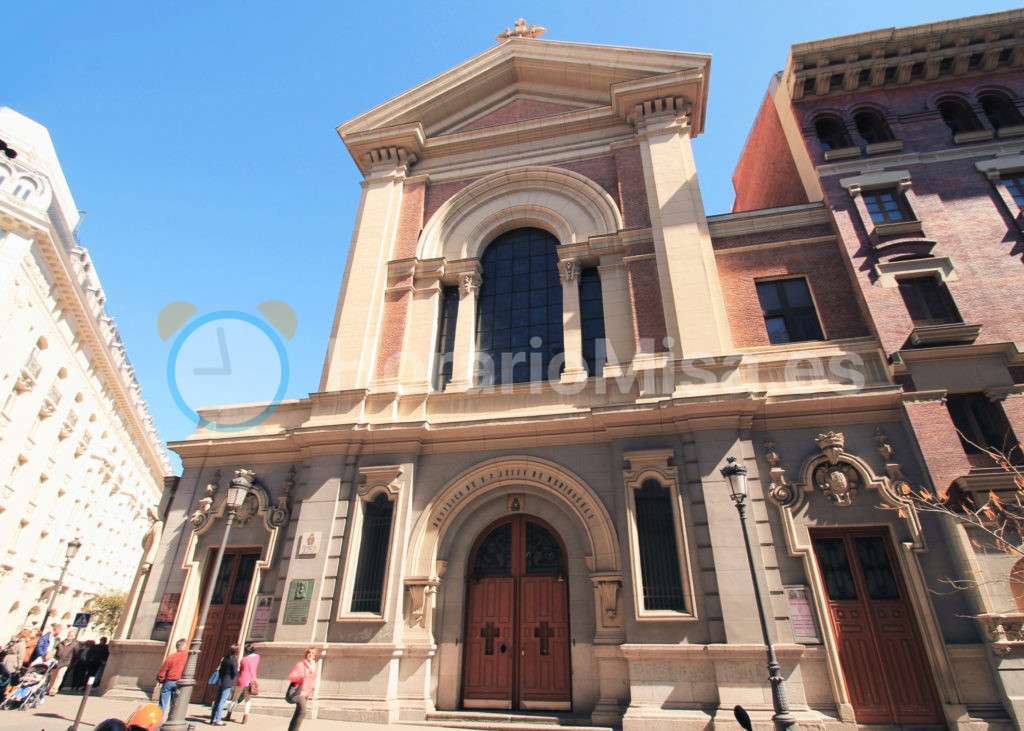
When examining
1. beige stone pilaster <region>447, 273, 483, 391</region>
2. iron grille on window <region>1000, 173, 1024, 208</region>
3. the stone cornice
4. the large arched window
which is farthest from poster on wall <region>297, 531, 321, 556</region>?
iron grille on window <region>1000, 173, 1024, 208</region>

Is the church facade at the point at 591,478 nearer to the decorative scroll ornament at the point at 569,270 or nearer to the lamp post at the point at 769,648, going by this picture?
the decorative scroll ornament at the point at 569,270

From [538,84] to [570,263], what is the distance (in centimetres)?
885

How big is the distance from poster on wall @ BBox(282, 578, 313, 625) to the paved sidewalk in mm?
1926

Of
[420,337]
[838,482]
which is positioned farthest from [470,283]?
[838,482]

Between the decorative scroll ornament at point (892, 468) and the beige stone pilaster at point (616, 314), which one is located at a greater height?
the beige stone pilaster at point (616, 314)

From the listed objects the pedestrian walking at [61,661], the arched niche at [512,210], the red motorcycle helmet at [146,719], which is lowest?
the red motorcycle helmet at [146,719]

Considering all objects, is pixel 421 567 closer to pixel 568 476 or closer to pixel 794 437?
pixel 568 476

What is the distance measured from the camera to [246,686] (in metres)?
12.0

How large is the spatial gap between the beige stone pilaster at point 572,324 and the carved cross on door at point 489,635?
610cm

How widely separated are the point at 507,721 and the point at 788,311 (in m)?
11.8

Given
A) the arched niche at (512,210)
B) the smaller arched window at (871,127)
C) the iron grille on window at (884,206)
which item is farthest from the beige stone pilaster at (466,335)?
the smaller arched window at (871,127)

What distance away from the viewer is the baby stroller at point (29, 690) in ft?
43.7

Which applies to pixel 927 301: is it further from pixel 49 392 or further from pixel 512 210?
pixel 49 392

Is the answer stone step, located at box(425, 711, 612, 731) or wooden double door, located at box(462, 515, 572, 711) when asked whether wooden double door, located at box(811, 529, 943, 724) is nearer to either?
stone step, located at box(425, 711, 612, 731)
